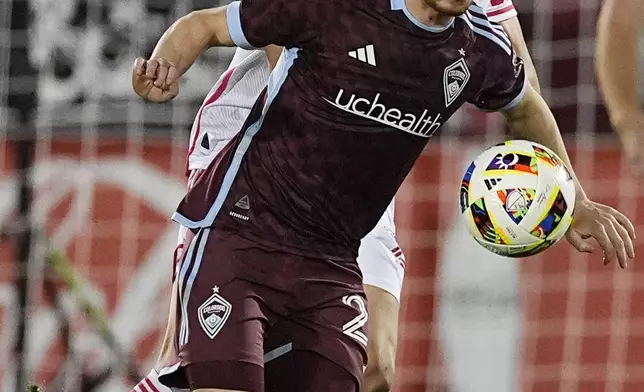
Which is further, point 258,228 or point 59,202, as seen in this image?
point 59,202

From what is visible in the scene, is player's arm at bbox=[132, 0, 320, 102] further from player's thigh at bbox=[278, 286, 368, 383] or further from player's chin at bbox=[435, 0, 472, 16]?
player's thigh at bbox=[278, 286, 368, 383]

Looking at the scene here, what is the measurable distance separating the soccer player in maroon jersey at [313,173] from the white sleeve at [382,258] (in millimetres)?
579

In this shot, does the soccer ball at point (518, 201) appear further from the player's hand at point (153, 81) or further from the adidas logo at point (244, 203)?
the player's hand at point (153, 81)

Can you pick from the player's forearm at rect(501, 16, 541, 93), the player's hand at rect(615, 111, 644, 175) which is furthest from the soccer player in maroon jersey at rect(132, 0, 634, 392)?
the player's forearm at rect(501, 16, 541, 93)

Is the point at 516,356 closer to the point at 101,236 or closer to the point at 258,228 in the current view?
the point at 101,236

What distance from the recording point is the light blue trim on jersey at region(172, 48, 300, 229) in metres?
3.46

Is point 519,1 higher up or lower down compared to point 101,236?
higher up

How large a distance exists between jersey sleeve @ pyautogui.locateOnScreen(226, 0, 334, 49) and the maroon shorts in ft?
1.51

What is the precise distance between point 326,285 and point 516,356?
9.80ft

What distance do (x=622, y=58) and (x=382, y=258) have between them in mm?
1159

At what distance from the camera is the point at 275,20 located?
11.0 ft

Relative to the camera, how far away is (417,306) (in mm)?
6457

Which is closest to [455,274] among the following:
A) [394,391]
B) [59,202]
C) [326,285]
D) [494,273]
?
[494,273]

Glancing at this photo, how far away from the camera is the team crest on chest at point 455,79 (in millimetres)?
3400
